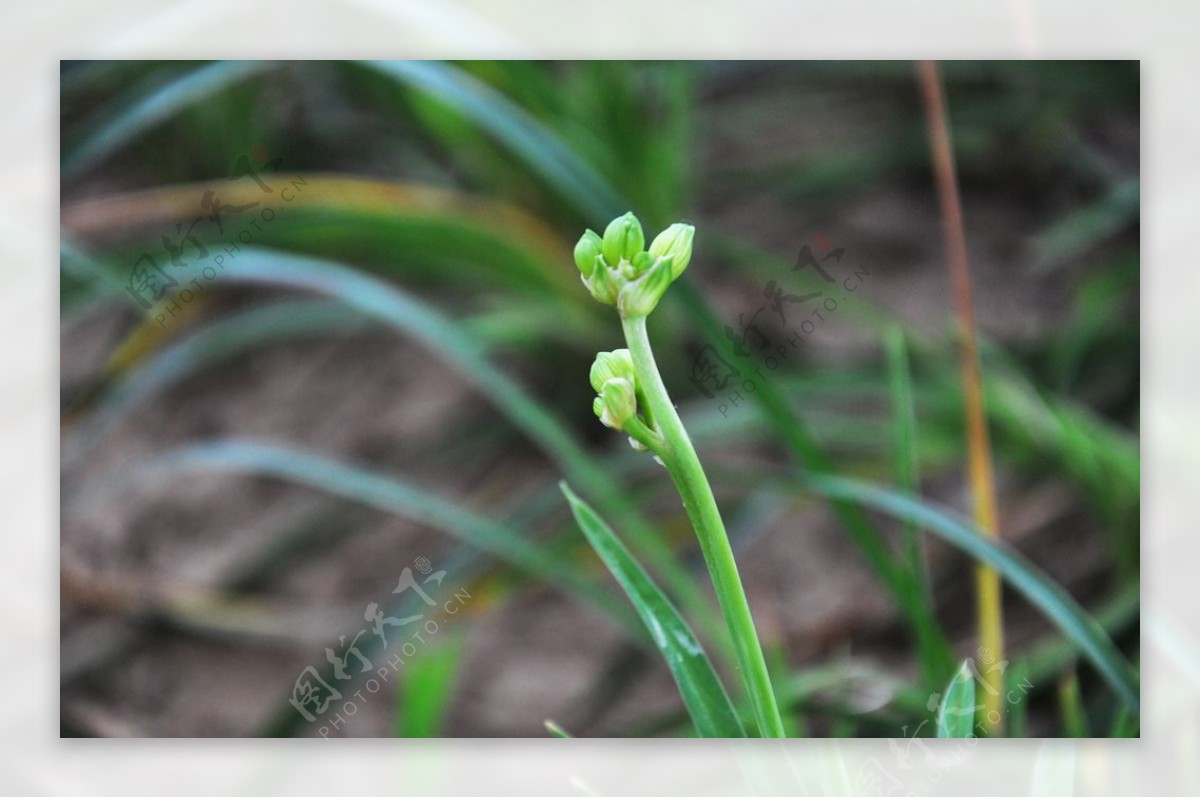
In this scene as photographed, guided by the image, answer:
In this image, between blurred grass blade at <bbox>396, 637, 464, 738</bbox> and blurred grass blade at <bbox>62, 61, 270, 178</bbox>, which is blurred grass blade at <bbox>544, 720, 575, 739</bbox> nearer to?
blurred grass blade at <bbox>396, 637, 464, 738</bbox>

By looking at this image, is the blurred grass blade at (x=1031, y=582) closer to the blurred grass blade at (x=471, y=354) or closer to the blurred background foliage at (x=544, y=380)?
the blurred background foliage at (x=544, y=380)

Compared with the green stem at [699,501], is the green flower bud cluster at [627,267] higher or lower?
higher

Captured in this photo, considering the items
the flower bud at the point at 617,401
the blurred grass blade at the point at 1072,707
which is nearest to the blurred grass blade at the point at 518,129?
the flower bud at the point at 617,401

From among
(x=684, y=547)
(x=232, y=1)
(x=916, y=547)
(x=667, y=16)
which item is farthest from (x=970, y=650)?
(x=232, y=1)

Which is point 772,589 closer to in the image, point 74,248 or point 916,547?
point 916,547

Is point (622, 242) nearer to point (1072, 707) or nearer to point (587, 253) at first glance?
point (587, 253)

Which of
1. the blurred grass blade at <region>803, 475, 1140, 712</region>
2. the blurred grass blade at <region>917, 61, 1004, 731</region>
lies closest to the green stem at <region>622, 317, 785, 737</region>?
the blurred grass blade at <region>803, 475, 1140, 712</region>

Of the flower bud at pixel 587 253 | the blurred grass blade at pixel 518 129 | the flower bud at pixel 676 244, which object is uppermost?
the blurred grass blade at pixel 518 129
